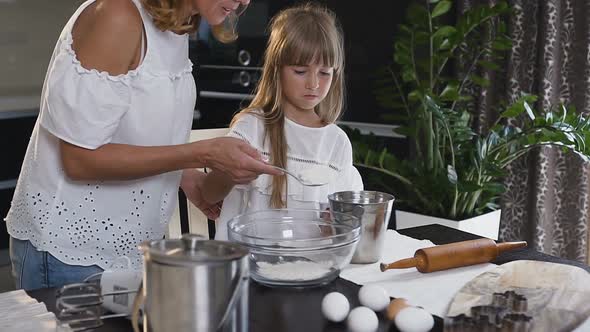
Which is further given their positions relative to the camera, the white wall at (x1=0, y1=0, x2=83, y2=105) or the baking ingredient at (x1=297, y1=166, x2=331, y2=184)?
the white wall at (x1=0, y1=0, x2=83, y2=105)

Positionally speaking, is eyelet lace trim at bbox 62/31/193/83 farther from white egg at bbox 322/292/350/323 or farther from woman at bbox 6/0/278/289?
white egg at bbox 322/292/350/323

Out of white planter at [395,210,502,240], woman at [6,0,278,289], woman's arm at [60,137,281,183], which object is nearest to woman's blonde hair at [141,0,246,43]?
woman at [6,0,278,289]

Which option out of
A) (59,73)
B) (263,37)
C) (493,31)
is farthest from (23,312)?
(263,37)

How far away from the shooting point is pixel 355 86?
4027mm

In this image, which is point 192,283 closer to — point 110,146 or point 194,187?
point 110,146

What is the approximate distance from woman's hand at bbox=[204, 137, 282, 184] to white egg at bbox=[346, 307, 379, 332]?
0.42 meters

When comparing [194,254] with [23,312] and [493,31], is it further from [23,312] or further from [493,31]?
[493,31]

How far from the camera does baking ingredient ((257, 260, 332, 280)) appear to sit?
1.36 metres

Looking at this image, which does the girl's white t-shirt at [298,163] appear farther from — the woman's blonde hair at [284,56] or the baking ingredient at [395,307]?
the baking ingredient at [395,307]

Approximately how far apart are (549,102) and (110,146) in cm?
233

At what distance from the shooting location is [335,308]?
4.00ft

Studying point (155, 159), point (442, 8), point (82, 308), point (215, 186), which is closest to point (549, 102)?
point (442, 8)

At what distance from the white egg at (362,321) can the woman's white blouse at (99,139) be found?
21.9 inches

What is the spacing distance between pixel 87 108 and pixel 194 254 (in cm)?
61
